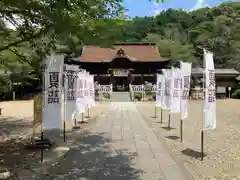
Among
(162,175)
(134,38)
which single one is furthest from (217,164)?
(134,38)

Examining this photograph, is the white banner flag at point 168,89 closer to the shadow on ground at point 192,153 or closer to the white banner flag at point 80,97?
the white banner flag at point 80,97

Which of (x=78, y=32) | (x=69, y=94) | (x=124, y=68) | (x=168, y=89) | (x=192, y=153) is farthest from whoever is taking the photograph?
(x=124, y=68)

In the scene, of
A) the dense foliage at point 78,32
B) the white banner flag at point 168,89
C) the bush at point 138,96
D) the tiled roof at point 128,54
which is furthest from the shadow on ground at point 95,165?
the tiled roof at point 128,54

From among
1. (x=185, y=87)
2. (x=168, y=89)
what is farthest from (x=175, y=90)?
(x=168, y=89)

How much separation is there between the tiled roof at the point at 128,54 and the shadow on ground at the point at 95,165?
32.5 metres

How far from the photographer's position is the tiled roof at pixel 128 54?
4309cm

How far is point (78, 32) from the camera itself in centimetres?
564

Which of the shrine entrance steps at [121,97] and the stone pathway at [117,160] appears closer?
the stone pathway at [117,160]

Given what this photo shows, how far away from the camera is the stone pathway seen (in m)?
6.79

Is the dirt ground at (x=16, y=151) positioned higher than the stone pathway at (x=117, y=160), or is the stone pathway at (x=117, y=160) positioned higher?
the stone pathway at (x=117, y=160)

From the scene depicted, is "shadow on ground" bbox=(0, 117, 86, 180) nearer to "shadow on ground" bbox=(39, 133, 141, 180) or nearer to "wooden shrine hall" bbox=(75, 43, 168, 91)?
"shadow on ground" bbox=(39, 133, 141, 180)

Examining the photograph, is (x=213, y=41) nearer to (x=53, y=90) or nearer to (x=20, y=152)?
(x=20, y=152)

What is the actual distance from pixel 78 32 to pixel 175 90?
7438 millimetres

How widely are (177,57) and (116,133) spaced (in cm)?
3547
